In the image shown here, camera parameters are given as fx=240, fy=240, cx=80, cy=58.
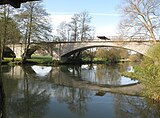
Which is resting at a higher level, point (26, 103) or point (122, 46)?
point (122, 46)

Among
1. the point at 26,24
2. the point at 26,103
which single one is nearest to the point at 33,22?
the point at 26,24

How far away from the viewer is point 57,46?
46188 mm

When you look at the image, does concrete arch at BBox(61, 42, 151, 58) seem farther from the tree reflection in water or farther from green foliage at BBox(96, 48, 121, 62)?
the tree reflection in water

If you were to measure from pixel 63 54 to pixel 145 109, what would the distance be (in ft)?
119

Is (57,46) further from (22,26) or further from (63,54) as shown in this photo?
(22,26)

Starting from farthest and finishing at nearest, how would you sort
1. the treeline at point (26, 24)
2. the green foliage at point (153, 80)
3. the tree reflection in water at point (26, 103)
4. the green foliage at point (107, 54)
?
the green foliage at point (107, 54) → the treeline at point (26, 24) → the green foliage at point (153, 80) → the tree reflection in water at point (26, 103)

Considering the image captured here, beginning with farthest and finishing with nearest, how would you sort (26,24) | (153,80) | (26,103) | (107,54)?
(107,54)
(26,24)
(153,80)
(26,103)

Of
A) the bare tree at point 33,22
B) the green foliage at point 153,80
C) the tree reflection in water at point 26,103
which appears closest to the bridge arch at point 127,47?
the bare tree at point 33,22

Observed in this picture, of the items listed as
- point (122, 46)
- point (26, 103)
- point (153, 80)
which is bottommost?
point (26, 103)

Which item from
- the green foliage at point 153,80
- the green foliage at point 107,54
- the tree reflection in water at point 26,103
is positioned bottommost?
the tree reflection in water at point 26,103

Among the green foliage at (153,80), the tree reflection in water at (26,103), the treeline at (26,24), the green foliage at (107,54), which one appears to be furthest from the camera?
the green foliage at (107,54)

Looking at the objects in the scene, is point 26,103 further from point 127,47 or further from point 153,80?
point 127,47

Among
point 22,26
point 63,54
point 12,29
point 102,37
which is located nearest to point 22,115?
point 12,29

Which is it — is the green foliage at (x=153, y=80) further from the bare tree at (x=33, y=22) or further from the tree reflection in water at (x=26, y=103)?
the bare tree at (x=33, y=22)
